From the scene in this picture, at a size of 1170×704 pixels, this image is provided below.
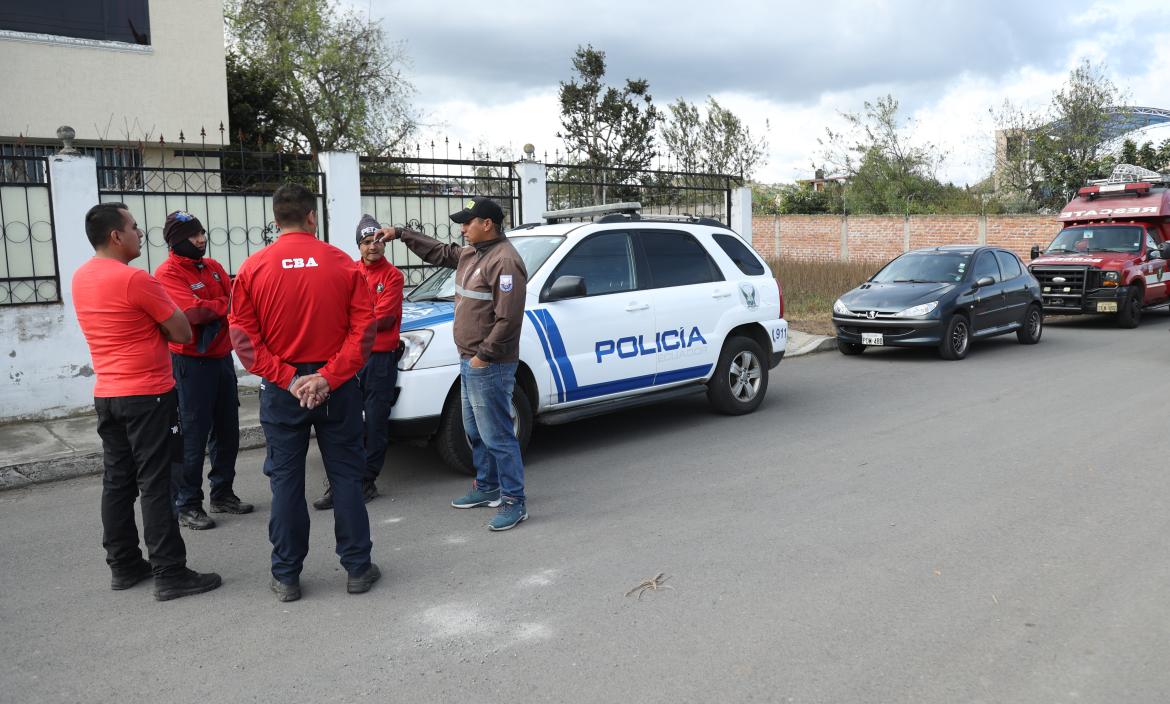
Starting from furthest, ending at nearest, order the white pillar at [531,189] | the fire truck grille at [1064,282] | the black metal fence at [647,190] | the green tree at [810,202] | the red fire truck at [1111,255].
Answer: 1. the green tree at [810,202]
2. the fire truck grille at [1064,282]
3. the red fire truck at [1111,255]
4. the black metal fence at [647,190]
5. the white pillar at [531,189]

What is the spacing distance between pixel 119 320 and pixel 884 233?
1176 inches

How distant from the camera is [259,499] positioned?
242 inches

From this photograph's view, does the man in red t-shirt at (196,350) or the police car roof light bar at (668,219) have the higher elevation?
the police car roof light bar at (668,219)

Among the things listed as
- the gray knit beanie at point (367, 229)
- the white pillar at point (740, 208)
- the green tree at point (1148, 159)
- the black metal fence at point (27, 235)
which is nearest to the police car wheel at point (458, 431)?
the gray knit beanie at point (367, 229)

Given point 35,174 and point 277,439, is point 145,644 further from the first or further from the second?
point 35,174

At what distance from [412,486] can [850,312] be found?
7840 millimetres

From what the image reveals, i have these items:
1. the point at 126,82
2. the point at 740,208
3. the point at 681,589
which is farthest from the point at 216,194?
the point at 126,82

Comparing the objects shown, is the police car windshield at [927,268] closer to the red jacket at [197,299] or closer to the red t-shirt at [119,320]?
the red jacket at [197,299]

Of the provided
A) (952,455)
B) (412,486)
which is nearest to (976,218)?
(952,455)

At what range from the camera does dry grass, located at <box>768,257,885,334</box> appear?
1528 cm

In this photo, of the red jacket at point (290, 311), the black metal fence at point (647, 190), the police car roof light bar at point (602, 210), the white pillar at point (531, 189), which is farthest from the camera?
the black metal fence at point (647, 190)

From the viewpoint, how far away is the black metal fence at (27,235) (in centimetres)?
817

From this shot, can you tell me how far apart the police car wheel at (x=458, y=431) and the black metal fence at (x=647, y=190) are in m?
5.28

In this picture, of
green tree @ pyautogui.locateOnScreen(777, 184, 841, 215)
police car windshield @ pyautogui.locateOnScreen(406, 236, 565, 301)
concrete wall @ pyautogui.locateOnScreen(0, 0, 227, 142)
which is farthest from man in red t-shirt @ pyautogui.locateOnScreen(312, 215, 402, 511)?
green tree @ pyautogui.locateOnScreen(777, 184, 841, 215)
